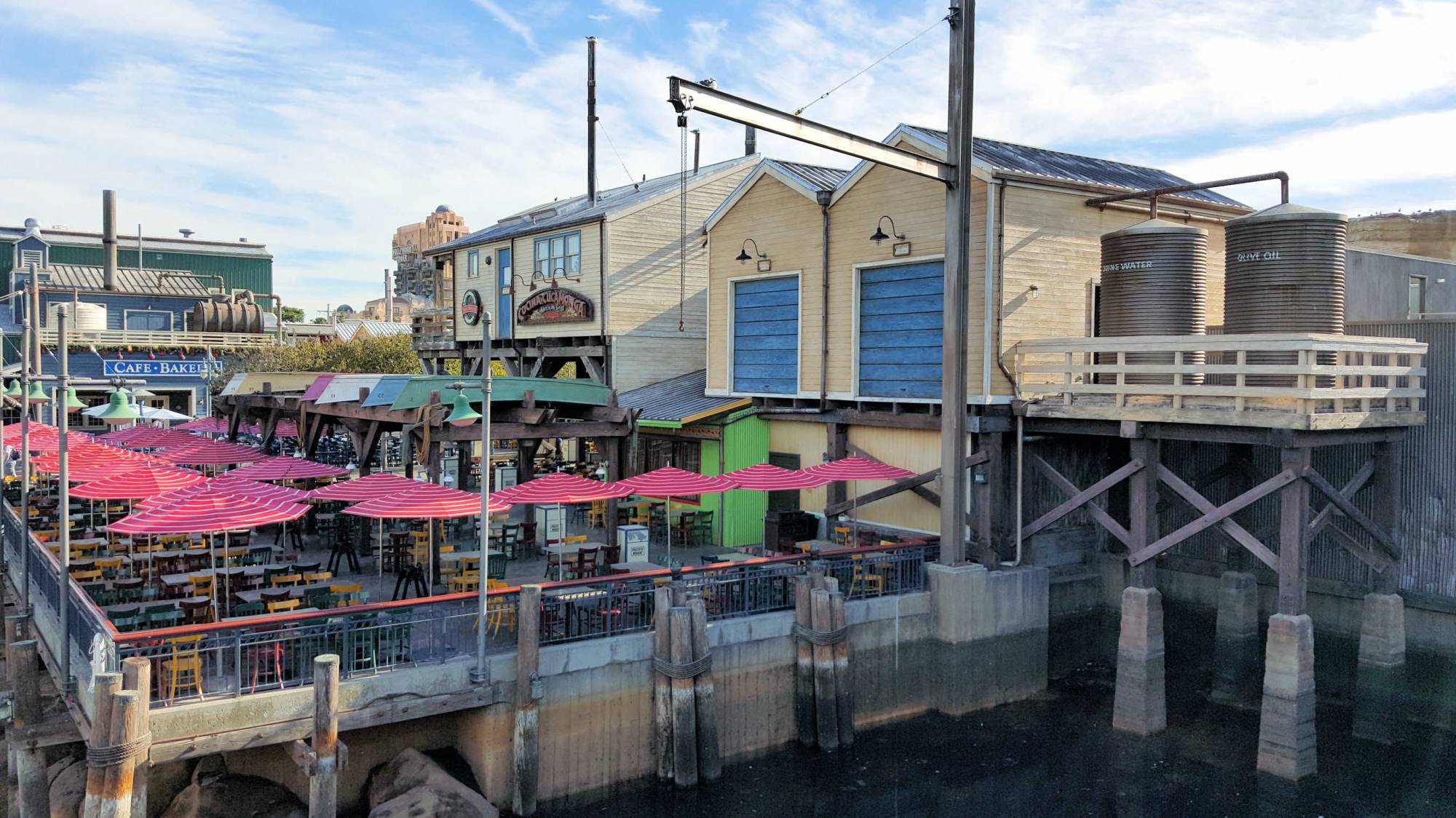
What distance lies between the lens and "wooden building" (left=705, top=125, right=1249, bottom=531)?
762 inches

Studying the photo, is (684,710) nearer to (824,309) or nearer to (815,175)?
(824,309)

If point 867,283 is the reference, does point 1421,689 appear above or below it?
below

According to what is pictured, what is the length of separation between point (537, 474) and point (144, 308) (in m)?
39.4

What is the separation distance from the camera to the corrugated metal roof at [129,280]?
5812 cm

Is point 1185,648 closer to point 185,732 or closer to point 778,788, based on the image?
point 778,788

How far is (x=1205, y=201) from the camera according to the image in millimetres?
21891

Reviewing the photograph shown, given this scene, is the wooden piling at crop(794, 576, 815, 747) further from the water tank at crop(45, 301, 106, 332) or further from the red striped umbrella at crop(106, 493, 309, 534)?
the water tank at crop(45, 301, 106, 332)

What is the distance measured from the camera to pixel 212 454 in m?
25.7

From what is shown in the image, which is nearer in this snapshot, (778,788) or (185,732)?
(185,732)

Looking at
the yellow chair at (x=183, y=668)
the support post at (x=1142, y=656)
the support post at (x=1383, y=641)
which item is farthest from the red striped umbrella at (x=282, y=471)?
the support post at (x=1383, y=641)

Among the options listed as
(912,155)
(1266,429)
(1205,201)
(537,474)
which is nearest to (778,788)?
(1266,429)

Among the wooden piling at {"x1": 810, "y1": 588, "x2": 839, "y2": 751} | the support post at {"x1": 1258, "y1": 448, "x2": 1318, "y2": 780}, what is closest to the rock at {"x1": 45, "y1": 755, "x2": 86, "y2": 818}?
the wooden piling at {"x1": 810, "y1": 588, "x2": 839, "y2": 751}

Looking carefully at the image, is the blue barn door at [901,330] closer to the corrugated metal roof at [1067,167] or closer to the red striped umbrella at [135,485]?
the corrugated metal roof at [1067,167]

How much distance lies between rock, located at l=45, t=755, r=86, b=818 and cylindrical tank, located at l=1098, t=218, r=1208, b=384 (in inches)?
686
